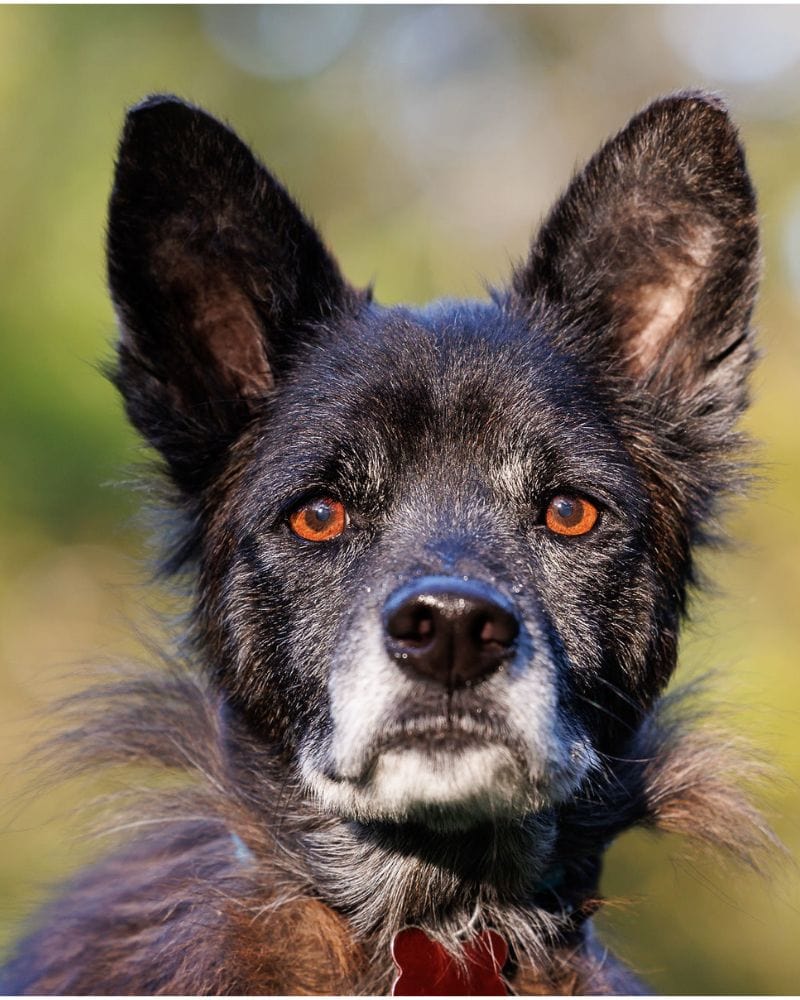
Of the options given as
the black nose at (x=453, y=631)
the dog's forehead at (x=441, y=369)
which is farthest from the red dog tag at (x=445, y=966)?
the dog's forehead at (x=441, y=369)

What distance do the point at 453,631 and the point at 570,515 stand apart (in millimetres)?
870

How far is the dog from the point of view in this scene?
137 inches

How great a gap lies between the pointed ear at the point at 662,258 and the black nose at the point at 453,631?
157cm

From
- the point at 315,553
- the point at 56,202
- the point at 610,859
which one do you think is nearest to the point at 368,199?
the point at 56,202

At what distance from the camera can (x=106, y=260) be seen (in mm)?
4129

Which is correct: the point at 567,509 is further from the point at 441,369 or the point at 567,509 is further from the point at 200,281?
the point at 200,281

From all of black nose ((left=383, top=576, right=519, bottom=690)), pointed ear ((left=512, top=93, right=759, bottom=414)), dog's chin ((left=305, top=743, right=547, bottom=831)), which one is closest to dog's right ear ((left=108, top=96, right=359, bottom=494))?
pointed ear ((left=512, top=93, right=759, bottom=414))

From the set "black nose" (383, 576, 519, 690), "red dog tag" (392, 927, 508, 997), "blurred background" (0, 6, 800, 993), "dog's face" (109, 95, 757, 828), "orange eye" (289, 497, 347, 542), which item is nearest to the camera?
"black nose" (383, 576, 519, 690)

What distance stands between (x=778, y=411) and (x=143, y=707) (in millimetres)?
7156

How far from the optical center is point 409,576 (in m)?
3.47

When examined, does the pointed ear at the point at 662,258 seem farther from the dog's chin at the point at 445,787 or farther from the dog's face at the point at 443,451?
the dog's chin at the point at 445,787

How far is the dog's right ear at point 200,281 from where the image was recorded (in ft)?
13.3

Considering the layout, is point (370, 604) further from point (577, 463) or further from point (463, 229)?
point (463, 229)

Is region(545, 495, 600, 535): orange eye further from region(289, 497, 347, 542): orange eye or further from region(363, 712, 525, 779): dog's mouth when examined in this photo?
region(363, 712, 525, 779): dog's mouth
